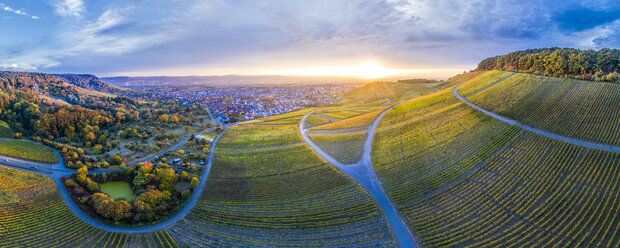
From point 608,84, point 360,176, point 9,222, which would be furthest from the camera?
point 608,84

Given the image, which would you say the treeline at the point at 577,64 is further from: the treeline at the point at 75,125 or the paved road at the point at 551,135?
the treeline at the point at 75,125

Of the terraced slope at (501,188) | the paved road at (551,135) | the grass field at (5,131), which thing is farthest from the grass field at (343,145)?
the grass field at (5,131)

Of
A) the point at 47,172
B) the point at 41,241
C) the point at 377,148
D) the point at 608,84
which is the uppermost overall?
the point at 608,84

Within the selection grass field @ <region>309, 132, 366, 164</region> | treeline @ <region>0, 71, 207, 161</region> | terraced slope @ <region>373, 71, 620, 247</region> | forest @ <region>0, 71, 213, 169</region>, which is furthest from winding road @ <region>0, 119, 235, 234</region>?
terraced slope @ <region>373, 71, 620, 247</region>

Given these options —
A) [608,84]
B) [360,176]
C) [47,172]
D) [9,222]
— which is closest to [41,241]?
[9,222]

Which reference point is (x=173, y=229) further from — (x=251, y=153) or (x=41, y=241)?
(x=251, y=153)
